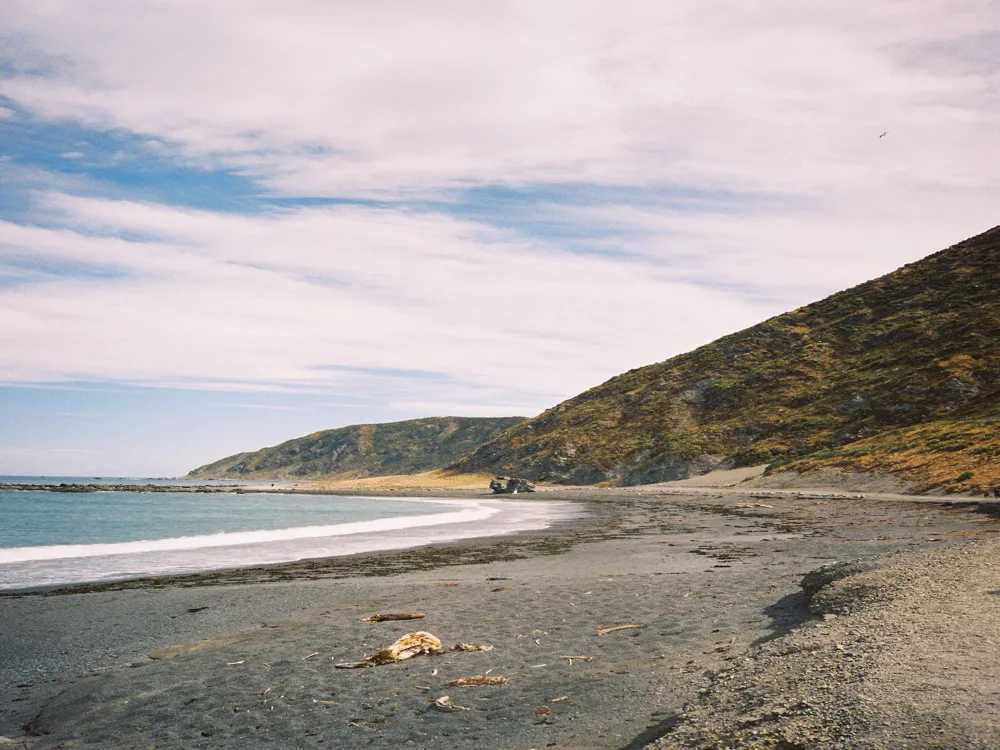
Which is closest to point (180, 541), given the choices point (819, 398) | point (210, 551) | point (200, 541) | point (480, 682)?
point (200, 541)

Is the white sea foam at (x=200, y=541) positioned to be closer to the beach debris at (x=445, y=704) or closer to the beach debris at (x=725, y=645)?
the beach debris at (x=445, y=704)

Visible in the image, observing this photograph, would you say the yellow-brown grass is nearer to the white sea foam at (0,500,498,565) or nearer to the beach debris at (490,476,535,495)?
the beach debris at (490,476,535,495)

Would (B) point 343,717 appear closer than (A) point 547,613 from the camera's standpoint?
Yes

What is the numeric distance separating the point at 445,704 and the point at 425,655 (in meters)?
2.03

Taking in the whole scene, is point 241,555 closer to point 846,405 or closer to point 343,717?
point 343,717

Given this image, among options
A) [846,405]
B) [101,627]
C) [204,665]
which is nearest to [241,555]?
[101,627]

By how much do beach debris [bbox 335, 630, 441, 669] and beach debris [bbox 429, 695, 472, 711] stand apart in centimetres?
Answer: 167

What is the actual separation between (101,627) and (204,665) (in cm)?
401

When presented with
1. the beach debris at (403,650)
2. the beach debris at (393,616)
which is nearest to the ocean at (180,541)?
the beach debris at (393,616)

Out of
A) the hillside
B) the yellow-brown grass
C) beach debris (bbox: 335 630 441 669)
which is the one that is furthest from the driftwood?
the yellow-brown grass

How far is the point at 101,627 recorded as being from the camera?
1226cm

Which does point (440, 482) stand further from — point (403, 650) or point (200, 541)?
point (403, 650)

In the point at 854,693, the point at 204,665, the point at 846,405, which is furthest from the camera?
the point at 846,405

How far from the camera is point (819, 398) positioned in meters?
92.9
